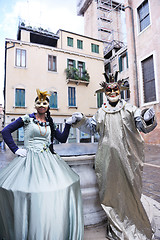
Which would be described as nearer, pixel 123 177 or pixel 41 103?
pixel 123 177

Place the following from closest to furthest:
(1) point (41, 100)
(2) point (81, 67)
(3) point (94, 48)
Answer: (1) point (41, 100) → (2) point (81, 67) → (3) point (94, 48)

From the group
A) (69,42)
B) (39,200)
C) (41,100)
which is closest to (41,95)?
(41,100)

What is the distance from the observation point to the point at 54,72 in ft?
41.2

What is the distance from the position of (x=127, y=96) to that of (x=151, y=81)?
3680 millimetres

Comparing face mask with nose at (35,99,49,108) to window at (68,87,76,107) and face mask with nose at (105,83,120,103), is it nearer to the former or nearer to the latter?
face mask with nose at (105,83,120,103)

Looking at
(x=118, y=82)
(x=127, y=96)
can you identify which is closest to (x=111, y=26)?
(x=127, y=96)

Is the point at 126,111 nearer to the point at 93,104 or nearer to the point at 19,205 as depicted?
the point at 19,205

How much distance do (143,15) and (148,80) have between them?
4599 mm

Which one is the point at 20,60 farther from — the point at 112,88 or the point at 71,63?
the point at 112,88

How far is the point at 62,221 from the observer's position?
1228 millimetres

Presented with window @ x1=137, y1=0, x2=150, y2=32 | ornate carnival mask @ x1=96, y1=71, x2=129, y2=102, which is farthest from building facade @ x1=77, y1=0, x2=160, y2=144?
ornate carnival mask @ x1=96, y1=71, x2=129, y2=102

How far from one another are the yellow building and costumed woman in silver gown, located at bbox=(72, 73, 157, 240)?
9.69m

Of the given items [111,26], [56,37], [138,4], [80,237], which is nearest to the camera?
[80,237]

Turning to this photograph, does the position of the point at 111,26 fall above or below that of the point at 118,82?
above
